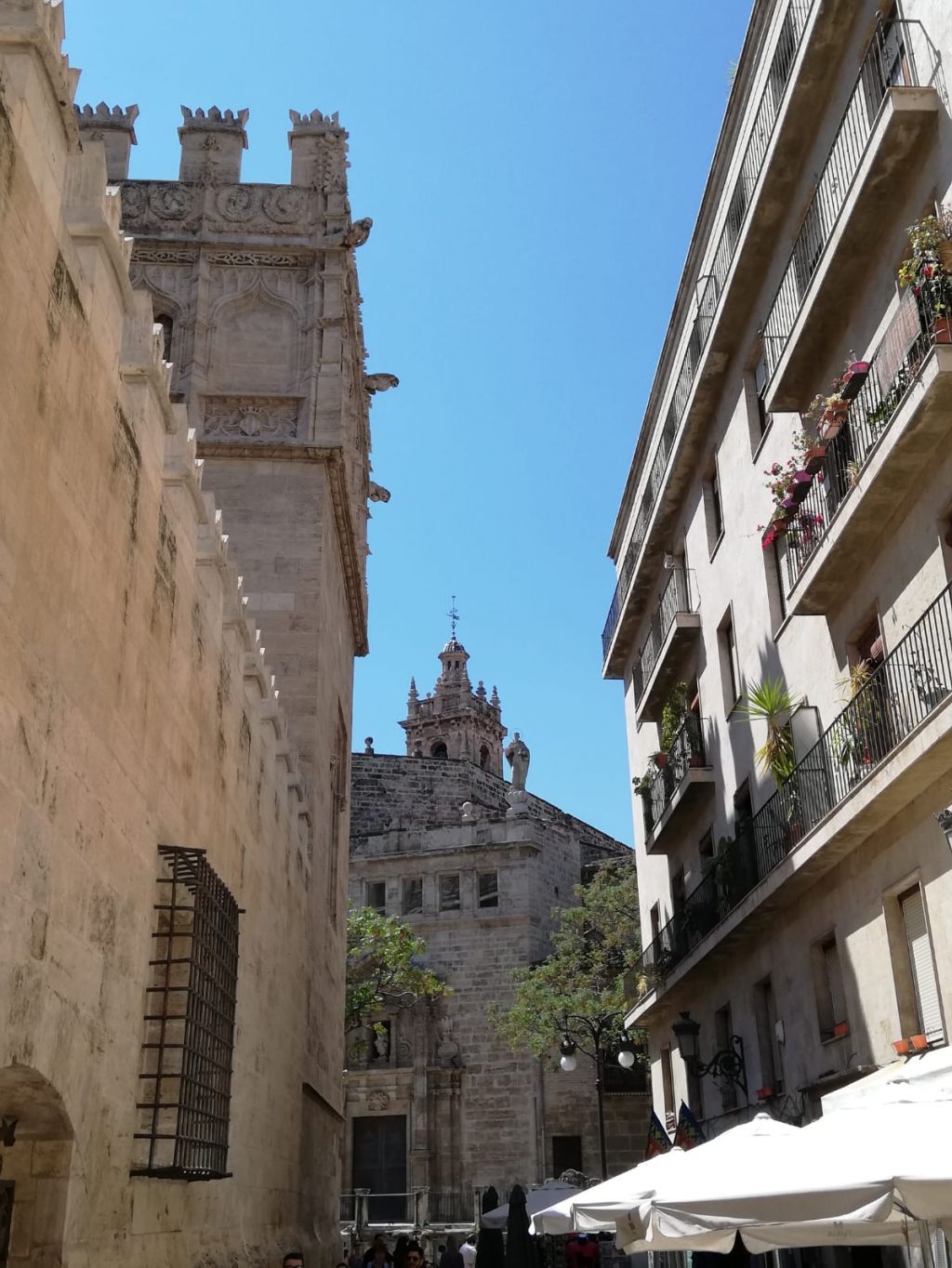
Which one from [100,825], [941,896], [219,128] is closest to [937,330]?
[941,896]

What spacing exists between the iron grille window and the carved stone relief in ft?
36.2

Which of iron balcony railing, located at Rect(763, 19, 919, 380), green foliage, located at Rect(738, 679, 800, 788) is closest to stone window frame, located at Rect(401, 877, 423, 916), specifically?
green foliage, located at Rect(738, 679, 800, 788)

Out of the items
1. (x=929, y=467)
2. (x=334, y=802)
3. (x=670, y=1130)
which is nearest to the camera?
(x=929, y=467)

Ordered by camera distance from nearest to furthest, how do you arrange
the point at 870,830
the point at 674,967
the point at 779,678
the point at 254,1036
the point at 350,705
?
the point at 870,830 → the point at 254,1036 → the point at 779,678 → the point at 674,967 → the point at 350,705

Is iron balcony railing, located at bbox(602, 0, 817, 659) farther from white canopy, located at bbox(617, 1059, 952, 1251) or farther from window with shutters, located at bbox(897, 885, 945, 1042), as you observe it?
white canopy, located at bbox(617, 1059, 952, 1251)

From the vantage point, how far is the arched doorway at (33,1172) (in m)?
6.21

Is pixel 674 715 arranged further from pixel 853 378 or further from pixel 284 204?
pixel 284 204

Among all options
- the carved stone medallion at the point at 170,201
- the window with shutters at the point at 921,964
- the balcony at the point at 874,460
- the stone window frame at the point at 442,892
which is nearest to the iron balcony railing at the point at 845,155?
the balcony at the point at 874,460

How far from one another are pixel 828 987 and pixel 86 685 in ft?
29.6

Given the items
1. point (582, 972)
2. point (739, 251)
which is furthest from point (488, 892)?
point (739, 251)

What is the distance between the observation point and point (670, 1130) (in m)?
19.9

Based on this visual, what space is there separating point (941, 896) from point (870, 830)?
1.38 m

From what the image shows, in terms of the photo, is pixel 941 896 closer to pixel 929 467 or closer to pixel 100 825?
pixel 929 467

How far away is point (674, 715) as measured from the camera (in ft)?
62.8
